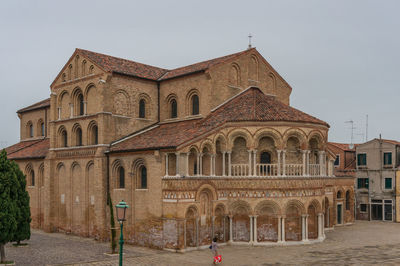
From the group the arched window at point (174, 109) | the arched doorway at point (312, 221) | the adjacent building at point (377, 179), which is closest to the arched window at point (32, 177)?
the arched window at point (174, 109)

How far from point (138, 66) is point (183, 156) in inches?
453

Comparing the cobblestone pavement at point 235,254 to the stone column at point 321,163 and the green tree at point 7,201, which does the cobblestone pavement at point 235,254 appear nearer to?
the green tree at point 7,201

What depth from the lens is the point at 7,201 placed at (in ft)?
70.0

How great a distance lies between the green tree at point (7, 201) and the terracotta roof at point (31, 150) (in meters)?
14.8

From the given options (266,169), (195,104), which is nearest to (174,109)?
(195,104)

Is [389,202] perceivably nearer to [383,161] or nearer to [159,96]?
[383,161]

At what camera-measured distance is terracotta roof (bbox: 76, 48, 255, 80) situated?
105ft

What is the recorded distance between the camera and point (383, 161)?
140 feet

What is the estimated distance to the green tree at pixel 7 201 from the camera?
69.1 ft

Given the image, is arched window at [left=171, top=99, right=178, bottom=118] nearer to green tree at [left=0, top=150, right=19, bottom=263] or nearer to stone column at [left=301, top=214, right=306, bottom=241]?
stone column at [left=301, top=214, right=306, bottom=241]

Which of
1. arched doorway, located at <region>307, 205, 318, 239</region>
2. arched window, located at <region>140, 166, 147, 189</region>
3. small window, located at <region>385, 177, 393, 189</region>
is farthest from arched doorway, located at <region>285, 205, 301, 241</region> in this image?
small window, located at <region>385, 177, 393, 189</region>

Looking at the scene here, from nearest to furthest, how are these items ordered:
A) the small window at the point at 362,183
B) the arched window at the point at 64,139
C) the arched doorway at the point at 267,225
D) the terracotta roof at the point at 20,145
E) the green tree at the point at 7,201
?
the green tree at the point at 7,201
the arched doorway at the point at 267,225
the arched window at the point at 64,139
the terracotta roof at the point at 20,145
the small window at the point at 362,183

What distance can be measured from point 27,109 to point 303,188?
2954 cm

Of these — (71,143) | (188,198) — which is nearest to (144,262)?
(188,198)
